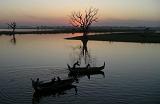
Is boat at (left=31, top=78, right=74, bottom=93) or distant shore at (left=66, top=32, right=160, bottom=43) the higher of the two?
distant shore at (left=66, top=32, right=160, bottom=43)

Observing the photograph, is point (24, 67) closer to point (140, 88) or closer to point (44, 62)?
point (44, 62)

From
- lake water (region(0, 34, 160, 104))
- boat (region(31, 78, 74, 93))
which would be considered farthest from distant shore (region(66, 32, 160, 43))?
boat (region(31, 78, 74, 93))

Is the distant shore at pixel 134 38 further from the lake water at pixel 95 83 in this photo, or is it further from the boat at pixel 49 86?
the boat at pixel 49 86

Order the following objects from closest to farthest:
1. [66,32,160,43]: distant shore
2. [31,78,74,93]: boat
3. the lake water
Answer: the lake water < [31,78,74,93]: boat < [66,32,160,43]: distant shore

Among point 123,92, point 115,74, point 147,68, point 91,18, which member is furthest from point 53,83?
point 91,18

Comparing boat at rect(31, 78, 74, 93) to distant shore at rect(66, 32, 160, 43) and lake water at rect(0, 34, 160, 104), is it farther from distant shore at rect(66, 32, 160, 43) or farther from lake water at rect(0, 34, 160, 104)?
distant shore at rect(66, 32, 160, 43)

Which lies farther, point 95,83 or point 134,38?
point 134,38

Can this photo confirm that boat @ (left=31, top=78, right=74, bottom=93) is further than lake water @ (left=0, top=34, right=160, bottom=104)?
Yes

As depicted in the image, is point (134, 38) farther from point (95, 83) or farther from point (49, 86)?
point (49, 86)

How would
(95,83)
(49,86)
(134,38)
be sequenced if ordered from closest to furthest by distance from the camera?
(49,86), (95,83), (134,38)

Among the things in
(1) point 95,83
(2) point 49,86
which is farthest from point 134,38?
(2) point 49,86

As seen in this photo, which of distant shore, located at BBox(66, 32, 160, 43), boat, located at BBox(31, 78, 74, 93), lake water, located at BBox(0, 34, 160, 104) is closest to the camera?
lake water, located at BBox(0, 34, 160, 104)

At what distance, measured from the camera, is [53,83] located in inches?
1014

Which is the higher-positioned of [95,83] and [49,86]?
[49,86]
